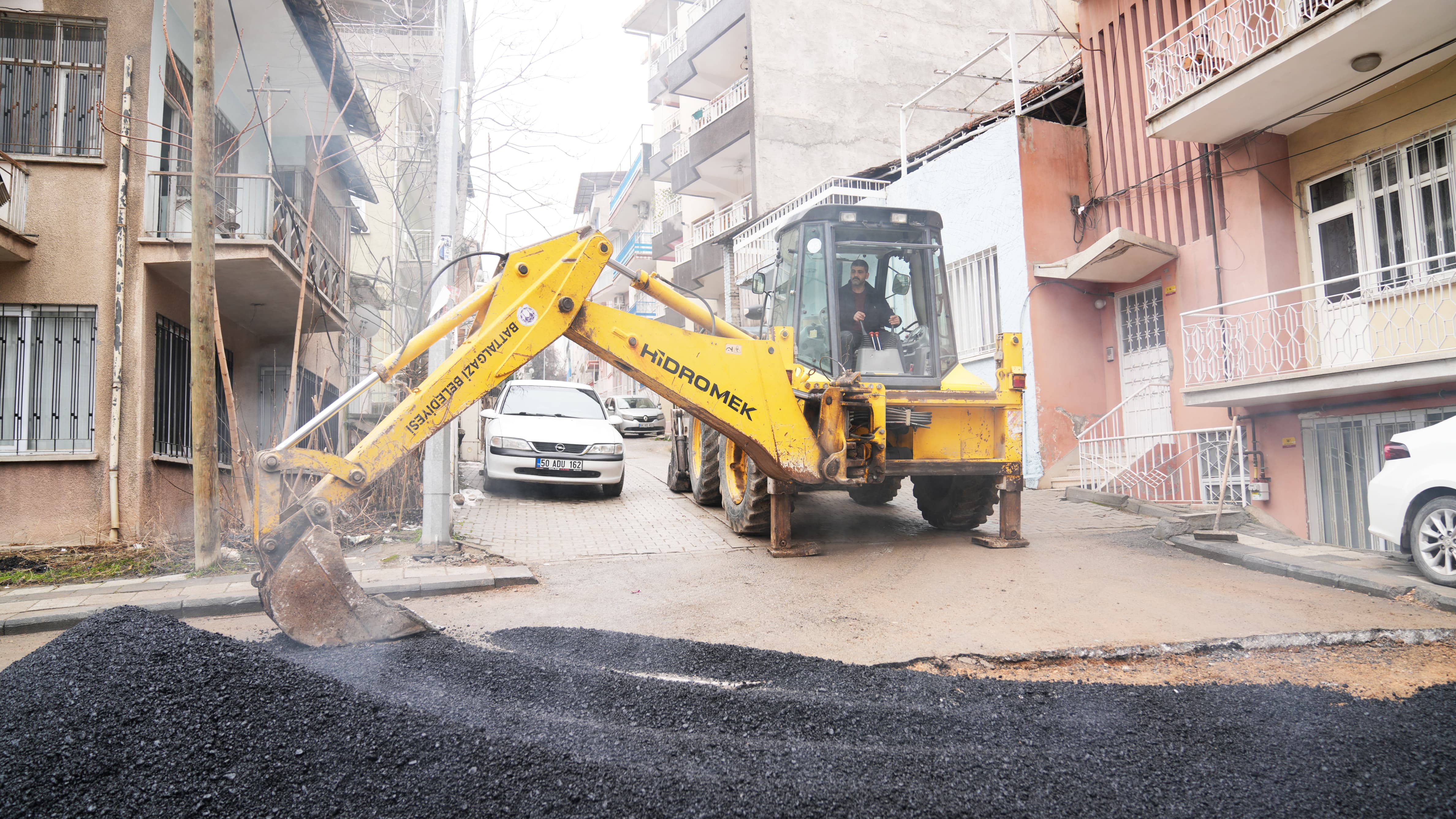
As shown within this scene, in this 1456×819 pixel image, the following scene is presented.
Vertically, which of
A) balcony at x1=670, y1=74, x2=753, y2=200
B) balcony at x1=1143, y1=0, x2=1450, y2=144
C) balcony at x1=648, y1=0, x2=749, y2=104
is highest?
balcony at x1=648, y1=0, x2=749, y2=104

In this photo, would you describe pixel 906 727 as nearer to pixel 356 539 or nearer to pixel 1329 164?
pixel 356 539

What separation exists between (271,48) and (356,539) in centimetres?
744

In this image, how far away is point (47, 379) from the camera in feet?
27.5

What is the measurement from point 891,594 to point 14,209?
32.7 ft

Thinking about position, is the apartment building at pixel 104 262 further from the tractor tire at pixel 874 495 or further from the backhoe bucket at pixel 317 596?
the tractor tire at pixel 874 495

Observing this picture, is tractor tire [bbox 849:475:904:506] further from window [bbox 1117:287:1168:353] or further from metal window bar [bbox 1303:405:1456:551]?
metal window bar [bbox 1303:405:1456:551]

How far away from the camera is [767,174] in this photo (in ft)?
70.2

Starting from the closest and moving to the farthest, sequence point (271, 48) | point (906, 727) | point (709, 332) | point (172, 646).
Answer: point (906, 727)
point (172, 646)
point (709, 332)
point (271, 48)

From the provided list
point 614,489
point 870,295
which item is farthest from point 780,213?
point 870,295

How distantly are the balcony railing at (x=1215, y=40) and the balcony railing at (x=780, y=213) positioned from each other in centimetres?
541

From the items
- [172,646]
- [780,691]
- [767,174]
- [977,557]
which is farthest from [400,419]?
[767,174]

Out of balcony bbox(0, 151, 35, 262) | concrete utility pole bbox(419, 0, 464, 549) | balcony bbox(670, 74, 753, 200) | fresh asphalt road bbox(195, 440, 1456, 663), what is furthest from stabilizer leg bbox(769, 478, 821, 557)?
balcony bbox(670, 74, 753, 200)

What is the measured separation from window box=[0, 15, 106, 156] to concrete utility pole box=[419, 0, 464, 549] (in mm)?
4135

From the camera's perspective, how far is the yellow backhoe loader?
432cm
